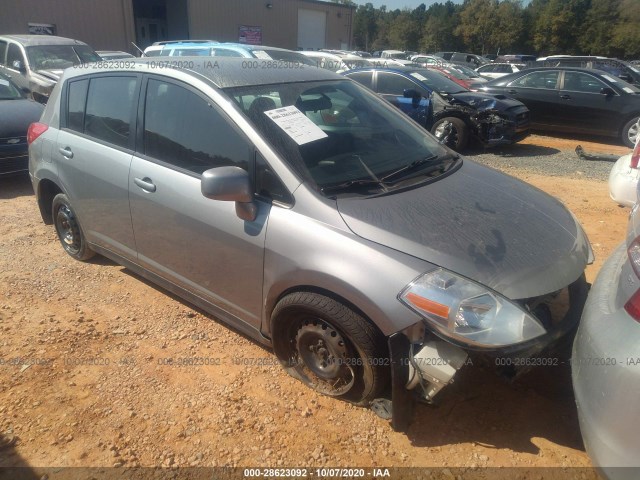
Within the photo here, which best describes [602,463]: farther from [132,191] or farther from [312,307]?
[132,191]

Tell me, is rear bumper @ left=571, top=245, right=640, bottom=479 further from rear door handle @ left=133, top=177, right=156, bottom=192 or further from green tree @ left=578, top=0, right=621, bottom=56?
green tree @ left=578, top=0, right=621, bottom=56

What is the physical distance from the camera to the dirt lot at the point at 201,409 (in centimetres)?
220

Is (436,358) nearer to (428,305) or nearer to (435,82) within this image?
(428,305)

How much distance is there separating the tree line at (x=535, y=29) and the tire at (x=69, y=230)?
1578 inches

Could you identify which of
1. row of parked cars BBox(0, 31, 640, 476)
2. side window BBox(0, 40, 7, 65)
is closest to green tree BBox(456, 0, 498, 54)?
side window BBox(0, 40, 7, 65)

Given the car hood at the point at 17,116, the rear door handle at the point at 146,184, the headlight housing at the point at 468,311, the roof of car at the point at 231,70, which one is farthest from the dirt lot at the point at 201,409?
the car hood at the point at 17,116

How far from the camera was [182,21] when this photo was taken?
25.4m

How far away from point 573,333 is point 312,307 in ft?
4.21

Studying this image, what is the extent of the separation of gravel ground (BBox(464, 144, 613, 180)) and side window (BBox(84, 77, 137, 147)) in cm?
607

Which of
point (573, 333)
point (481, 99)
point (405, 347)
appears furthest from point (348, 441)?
point (481, 99)

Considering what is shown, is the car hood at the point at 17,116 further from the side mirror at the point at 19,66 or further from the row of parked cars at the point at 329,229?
the side mirror at the point at 19,66

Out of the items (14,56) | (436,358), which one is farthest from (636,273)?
(14,56)

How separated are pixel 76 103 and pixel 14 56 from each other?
9.17m

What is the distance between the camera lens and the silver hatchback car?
2.00 metres
